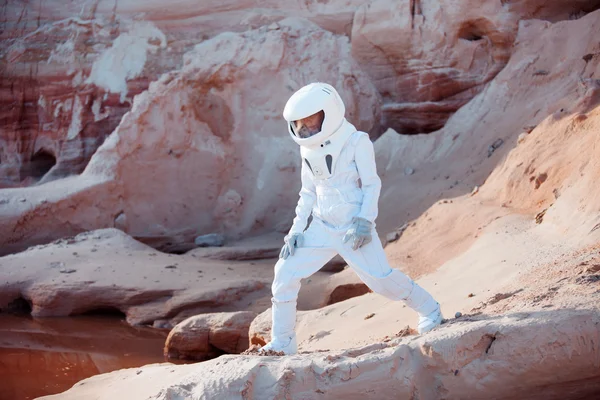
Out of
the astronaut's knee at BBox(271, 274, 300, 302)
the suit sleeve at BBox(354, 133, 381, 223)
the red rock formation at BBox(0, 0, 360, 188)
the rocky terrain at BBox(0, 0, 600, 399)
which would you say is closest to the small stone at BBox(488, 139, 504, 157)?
the rocky terrain at BBox(0, 0, 600, 399)

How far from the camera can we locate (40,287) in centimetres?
859

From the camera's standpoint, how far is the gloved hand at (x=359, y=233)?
13.9 ft

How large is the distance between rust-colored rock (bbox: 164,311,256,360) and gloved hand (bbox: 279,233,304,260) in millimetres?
2620

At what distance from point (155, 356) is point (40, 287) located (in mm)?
2121

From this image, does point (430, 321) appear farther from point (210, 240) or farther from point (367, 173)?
point (210, 240)

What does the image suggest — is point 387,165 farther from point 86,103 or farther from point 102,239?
point 86,103

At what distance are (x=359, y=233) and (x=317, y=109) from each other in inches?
28.3

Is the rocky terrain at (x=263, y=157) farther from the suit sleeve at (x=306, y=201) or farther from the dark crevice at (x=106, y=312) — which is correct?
the suit sleeve at (x=306, y=201)

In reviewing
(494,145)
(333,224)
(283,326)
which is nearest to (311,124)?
(333,224)

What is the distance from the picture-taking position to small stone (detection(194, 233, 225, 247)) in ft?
36.0

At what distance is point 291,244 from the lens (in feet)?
14.4

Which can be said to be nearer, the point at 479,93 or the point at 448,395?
the point at 448,395

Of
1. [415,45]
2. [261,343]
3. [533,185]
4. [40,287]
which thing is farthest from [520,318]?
[415,45]

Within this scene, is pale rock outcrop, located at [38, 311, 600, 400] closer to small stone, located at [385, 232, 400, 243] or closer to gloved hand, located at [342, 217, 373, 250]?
gloved hand, located at [342, 217, 373, 250]
